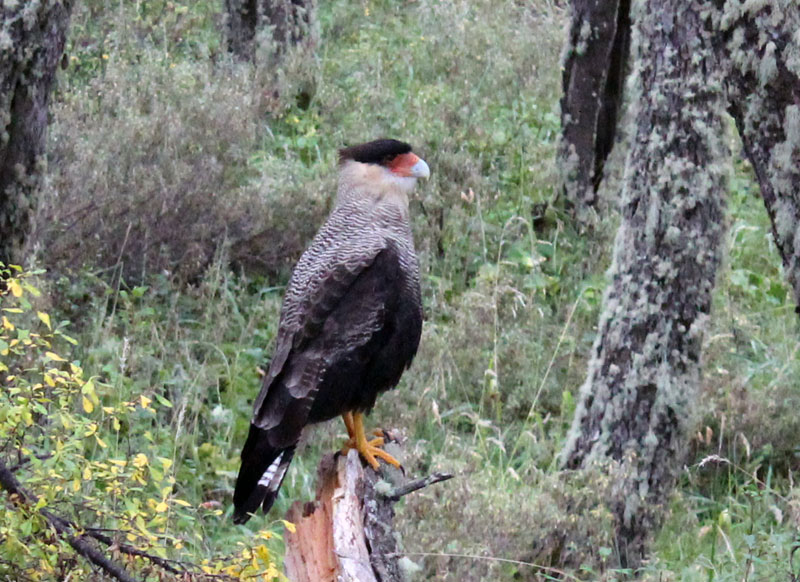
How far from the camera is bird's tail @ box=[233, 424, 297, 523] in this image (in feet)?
12.3

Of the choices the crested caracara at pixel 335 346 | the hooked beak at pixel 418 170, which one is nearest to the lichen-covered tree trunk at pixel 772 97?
the crested caracara at pixel 335 346

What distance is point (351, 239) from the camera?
4.05m

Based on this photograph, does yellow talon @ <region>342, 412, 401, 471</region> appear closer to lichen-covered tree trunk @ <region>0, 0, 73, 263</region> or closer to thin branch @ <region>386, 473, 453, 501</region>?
thin branch @ <region>386, 473, 453, 501</region>

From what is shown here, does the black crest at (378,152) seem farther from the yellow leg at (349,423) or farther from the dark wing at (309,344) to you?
the yellow leg at (349,423)

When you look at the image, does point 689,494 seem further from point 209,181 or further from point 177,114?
point 177,114

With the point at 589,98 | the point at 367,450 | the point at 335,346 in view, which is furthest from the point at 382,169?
the point at 589,98

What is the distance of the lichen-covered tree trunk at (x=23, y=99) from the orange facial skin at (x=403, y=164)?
1.26m

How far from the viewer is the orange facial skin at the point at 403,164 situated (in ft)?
13.9

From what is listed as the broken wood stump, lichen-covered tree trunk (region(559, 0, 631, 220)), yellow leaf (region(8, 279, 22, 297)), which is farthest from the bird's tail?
lichen-covered tree trunk (region(559, 0, 631, 220))

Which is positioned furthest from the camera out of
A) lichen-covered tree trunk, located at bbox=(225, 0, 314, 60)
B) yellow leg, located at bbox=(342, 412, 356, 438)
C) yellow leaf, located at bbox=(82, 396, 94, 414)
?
lichen-covered tree trunk, located at bbox=(225, 0, 314, 60)

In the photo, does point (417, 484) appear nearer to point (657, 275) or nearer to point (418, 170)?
point (418, 170)

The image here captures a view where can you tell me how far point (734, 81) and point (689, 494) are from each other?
10.4 ft

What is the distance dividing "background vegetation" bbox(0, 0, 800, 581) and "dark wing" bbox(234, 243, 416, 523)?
1.01 ft

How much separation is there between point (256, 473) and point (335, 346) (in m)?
0.50
